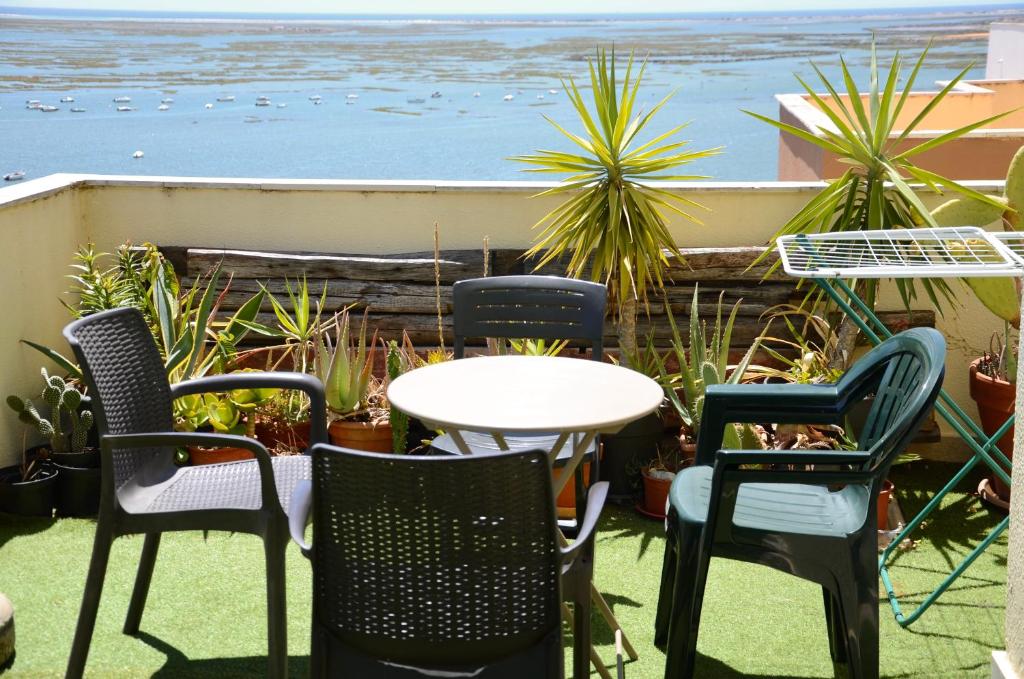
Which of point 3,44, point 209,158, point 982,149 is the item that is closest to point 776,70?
point 209,158

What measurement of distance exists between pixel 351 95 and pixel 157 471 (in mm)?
42342

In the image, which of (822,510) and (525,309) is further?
(525,309)

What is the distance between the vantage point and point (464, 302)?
3.73m

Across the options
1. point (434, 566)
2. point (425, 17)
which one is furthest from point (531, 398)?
point (425, 17)

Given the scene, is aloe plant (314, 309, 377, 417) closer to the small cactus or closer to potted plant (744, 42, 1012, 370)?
the small cactus

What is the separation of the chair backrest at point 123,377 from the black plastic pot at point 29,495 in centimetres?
124

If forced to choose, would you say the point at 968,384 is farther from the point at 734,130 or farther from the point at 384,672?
the point at 734,130

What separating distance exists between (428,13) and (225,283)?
135823 mm

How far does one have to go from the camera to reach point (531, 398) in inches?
112

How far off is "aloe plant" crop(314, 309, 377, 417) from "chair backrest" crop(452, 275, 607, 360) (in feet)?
2.60

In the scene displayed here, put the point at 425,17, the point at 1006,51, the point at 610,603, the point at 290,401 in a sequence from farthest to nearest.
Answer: the point at 425,17 < the point at 1006,51 < the point at 290,401 < the point at 610,603

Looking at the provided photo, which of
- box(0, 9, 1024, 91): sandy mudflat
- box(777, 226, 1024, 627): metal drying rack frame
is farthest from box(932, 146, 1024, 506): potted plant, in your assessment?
box(0, 9, 1024, 91): sandy mudflat

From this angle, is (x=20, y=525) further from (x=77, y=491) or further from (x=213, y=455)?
(x=213, y=455)

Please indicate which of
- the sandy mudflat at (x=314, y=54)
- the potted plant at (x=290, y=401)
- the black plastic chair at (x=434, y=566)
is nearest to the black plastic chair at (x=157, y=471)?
the black plastic chair at (x=434, y=566)
